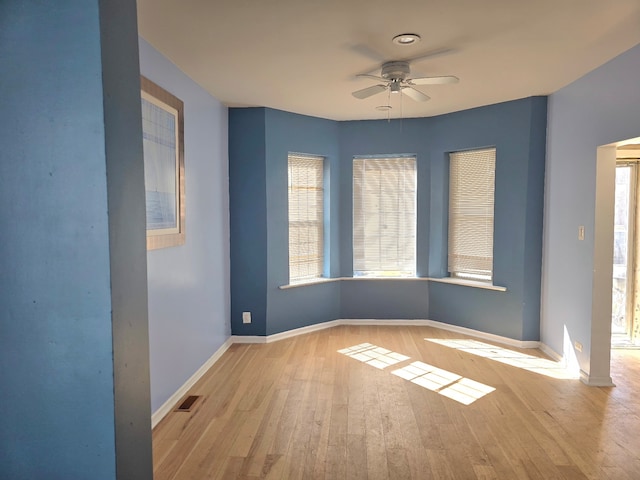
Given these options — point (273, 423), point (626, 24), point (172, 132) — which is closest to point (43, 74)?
point (172, 132)

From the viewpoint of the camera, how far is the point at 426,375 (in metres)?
3.87

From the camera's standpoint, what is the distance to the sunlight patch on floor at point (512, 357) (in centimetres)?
391

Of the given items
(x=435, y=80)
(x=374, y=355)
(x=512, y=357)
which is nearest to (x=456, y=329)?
(x=512, y=357)

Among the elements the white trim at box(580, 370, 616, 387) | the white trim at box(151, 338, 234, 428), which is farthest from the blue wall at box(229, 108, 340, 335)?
the white trim at box(580, 370, 616, 387)

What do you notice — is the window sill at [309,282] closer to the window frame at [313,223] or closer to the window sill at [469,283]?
the window frame at [313,223]

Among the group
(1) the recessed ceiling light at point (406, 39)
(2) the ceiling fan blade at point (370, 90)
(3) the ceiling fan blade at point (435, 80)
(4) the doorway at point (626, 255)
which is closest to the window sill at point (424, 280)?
(4) the doorway at point (626, 255)

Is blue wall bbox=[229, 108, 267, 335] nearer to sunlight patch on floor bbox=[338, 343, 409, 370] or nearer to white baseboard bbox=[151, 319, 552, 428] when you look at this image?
white baseboard bbox=[151, 319, 552, 428]

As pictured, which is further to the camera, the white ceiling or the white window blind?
the white window blind

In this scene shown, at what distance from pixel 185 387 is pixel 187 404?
0.83ft

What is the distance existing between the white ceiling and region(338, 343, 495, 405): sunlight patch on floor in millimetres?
2533

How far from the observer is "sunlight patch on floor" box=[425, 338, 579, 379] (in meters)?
3.91

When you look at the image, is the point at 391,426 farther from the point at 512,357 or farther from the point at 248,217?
the point at 248,217

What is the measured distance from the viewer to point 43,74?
1304mm

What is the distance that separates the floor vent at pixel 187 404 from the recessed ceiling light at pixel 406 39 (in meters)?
2.93
